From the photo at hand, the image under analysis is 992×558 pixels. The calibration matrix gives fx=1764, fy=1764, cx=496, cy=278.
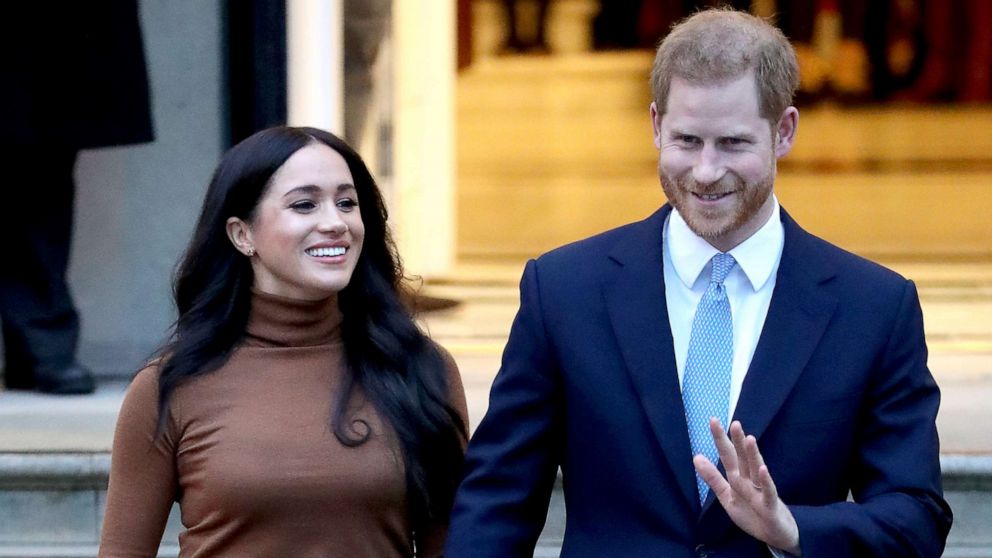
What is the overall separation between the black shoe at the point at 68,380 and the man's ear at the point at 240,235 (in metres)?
2.27

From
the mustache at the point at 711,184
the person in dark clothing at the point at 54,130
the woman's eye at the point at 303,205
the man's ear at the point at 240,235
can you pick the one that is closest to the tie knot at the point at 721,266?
the mustache at the point at 711,184

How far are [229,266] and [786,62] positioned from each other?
3.65 ft

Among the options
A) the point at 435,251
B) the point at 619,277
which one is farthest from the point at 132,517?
the point at 435,251

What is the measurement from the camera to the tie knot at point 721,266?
2623mm

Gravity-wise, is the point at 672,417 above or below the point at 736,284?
below

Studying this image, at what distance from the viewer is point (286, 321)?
3084mm

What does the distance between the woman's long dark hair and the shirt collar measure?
1.94 feet

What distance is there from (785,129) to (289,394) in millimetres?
992

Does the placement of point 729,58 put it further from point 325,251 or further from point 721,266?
point 325,251

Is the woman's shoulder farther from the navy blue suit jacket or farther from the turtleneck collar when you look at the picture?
the navy blue suit jacket

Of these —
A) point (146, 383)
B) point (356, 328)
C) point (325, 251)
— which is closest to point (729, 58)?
point (325, 251)

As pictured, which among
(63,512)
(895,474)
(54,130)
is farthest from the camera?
(54,130)

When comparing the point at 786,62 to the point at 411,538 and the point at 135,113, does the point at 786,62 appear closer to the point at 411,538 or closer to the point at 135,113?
the point at 411,538

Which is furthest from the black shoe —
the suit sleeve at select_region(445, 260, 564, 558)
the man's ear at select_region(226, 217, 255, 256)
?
the suit sleeve at select_region(445, 260, 564, 558)
